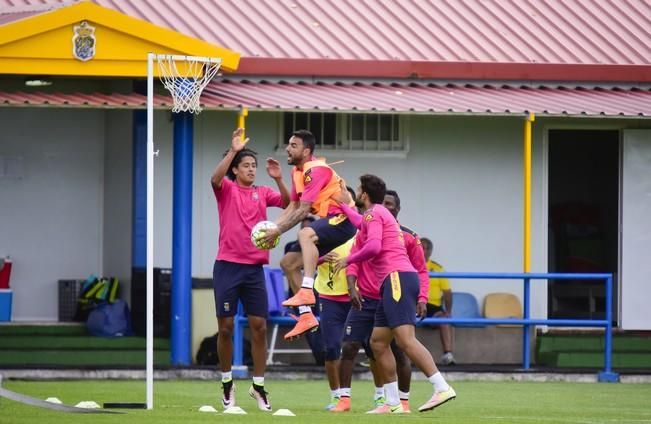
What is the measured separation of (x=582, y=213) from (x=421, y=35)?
4528 millimetres

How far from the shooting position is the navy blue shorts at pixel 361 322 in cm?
1315

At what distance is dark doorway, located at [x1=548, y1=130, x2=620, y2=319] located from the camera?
73.5 feet

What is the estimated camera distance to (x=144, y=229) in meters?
19.8

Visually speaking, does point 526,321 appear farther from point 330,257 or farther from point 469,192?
point 330,257

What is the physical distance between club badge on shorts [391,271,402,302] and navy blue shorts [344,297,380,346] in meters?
0.55

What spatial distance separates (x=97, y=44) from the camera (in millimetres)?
17344

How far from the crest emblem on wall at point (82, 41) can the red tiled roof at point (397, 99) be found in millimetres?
520

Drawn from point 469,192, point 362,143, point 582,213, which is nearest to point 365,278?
point 362,143

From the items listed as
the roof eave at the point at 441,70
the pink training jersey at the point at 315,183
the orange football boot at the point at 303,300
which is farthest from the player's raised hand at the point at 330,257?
the roof eave at the point at 441,70

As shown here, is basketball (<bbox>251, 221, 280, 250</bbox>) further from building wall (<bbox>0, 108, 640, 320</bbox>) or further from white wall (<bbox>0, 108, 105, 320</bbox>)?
white wall (<bbox>0, 108, 105, 320</bbox>)

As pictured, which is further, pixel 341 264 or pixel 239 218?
pixel 239 218

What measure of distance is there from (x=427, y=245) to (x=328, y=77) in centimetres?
255

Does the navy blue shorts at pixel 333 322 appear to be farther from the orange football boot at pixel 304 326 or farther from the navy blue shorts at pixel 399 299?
the navy blue shorts at pixel 399 299

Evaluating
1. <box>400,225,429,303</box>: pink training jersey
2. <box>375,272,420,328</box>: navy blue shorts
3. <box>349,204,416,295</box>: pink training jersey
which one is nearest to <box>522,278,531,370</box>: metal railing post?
<box>400,225,429,303</box>: pink training jersey
